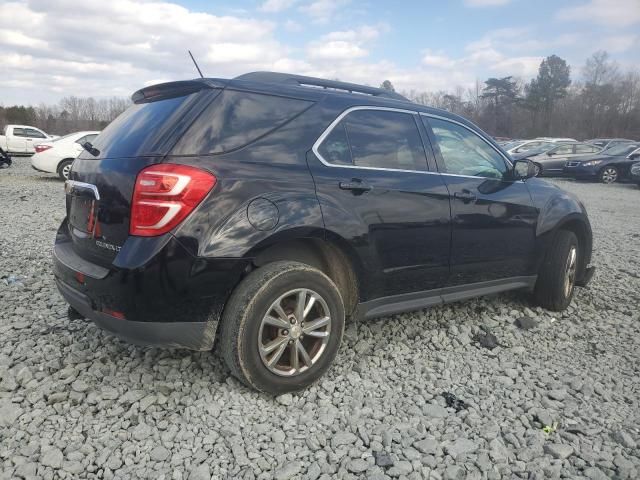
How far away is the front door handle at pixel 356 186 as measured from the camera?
121 inches

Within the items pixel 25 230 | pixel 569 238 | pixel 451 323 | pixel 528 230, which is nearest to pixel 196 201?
pixel 451 323

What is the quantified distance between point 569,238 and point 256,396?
318 centimetres

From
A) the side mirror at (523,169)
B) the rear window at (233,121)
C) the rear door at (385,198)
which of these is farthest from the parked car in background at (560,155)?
the rear window at (233,121)

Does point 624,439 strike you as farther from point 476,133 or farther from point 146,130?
point 146,130

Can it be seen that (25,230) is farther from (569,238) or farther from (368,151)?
(569,238)

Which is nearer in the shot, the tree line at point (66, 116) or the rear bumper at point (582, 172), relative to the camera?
the rear bumper at point (582, 172)

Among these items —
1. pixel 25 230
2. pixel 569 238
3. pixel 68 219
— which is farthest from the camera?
pixel 25 230

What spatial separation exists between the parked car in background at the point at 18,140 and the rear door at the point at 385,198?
24.0 m

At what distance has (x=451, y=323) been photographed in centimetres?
418

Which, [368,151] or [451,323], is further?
[451,323]

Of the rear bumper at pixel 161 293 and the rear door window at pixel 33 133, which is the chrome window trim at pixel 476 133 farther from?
the rear door window at pixel 33 133

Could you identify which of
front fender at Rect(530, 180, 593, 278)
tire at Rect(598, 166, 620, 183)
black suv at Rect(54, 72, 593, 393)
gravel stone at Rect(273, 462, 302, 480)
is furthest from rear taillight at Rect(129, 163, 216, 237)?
tire at Rect(598, 166, 620, 183)

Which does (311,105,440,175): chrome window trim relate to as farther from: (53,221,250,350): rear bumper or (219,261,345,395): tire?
(53,221,250,350): rear bumper

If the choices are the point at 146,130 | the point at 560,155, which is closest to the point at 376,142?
the point at 146,130
